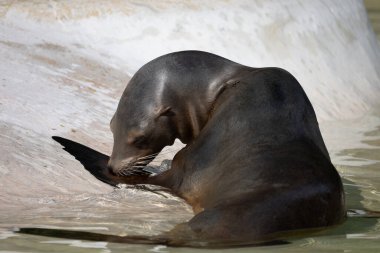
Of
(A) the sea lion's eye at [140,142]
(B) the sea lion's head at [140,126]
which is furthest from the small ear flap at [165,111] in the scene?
(A) the sea lion's eye at [140,142]

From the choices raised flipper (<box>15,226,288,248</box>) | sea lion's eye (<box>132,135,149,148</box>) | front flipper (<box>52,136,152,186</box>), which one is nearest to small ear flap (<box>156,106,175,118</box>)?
sea lion's eye (<box>132,135,149,148</box>)

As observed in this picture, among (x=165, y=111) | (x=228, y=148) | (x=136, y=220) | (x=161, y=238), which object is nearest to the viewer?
(x=161, y=238)

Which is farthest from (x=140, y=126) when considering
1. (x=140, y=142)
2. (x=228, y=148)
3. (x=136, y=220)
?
(x=136, y=220)

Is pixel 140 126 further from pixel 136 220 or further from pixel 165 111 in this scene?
pixel 136 220

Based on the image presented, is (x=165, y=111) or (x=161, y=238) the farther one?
(x=165, y=111)

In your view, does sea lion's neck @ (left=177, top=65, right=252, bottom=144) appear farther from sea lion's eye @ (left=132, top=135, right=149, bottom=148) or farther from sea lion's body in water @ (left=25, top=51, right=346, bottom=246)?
sea lion's eye @ (left=132, top=135, right=149, bottom=148)

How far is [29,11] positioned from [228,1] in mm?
1453

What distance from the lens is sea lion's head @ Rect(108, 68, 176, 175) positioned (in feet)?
20.2

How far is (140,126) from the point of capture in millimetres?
6168

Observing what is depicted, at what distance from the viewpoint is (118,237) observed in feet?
16.3

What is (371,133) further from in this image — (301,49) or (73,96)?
(73,96)

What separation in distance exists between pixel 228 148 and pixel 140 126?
68cm

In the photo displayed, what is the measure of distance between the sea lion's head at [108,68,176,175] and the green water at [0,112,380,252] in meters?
0.37

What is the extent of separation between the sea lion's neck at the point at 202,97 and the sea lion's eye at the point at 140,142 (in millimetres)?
193
